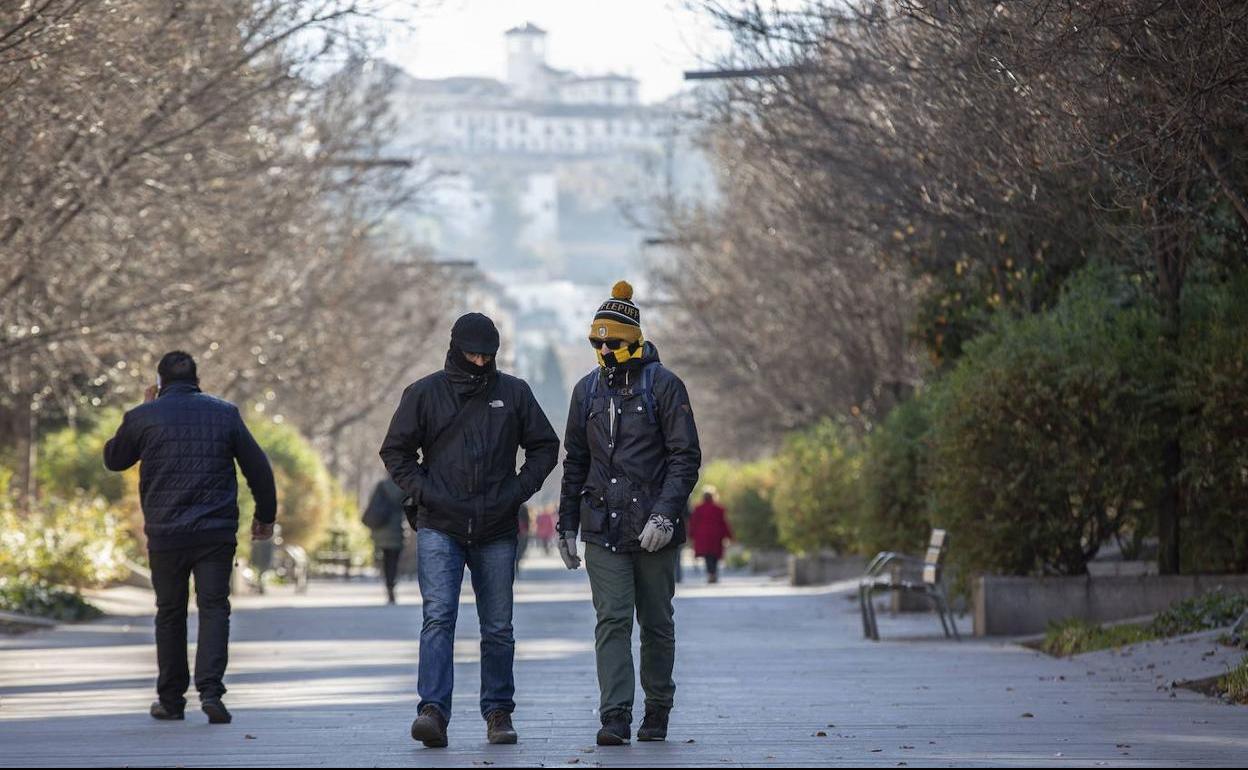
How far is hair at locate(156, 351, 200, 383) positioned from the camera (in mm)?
13086

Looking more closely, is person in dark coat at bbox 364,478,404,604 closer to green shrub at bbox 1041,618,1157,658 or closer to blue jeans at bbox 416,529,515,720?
green shrub at bbox 1041,618,1157,658

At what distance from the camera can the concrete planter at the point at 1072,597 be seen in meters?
20.0

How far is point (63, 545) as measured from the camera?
2834 cm

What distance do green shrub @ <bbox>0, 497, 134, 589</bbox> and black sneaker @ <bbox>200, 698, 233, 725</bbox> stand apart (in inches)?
561

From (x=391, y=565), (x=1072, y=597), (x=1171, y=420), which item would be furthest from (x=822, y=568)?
(x=1171, y=420)

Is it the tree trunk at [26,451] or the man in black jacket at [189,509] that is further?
the tree trunk at [26,451]

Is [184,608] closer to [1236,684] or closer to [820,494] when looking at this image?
[1236,684]

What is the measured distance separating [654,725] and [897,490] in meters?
16.4

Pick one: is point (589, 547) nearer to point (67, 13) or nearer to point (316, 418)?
point (67, 13)

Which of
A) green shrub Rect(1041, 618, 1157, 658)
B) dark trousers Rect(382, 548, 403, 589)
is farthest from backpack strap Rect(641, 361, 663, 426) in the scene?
dark trousers Rect(382, 548, 403, 589)

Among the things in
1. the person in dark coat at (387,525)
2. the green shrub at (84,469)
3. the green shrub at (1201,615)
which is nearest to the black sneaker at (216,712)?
the green shrub at (1201,615)

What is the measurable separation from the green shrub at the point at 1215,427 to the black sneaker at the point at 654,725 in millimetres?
9112

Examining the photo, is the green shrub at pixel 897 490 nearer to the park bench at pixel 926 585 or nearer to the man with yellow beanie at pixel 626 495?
the park bench at pixel 926 585

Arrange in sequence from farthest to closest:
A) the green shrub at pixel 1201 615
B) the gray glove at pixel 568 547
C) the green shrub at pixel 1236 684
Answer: the green shrub at pixel 1201 615 → the green shrub at pixel 1236 684 → the gray glove at pixel 568 547
